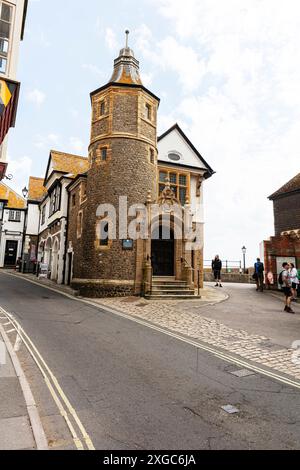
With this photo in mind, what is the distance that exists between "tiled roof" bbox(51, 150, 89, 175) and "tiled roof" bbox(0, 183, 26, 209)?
14.1 m

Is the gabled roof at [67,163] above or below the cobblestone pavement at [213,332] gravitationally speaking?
above

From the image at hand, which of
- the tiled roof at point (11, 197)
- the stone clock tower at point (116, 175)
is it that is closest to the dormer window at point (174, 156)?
the stone clock tower at point (116, 175)

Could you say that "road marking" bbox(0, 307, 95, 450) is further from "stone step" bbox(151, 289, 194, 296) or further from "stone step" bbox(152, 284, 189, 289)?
"stone step" bbox(152, 284, 189, 289)

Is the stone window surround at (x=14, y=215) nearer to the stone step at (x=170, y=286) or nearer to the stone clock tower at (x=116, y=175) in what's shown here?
the stone clock tower at (x=116, y=175)

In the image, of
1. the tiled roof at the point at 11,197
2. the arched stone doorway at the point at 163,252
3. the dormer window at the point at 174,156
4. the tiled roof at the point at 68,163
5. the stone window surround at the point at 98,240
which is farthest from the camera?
the tiled roof at the point at 11,197

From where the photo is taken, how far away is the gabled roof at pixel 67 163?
95.0 ft

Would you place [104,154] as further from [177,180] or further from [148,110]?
[177,180]

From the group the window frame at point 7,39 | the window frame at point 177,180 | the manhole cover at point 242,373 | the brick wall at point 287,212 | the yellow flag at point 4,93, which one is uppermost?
the window frame at point 7,39

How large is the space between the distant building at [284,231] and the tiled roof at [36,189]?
1073 inches

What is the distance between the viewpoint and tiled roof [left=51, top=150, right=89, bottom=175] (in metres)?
29.1

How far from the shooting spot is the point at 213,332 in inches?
361

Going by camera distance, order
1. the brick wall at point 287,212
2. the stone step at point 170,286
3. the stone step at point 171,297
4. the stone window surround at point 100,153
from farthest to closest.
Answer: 1. the brick wall at point 287,212
2. the stone window surround at point 100,153
3. the stone step at point 170,286
4. the stone step at point 171,297

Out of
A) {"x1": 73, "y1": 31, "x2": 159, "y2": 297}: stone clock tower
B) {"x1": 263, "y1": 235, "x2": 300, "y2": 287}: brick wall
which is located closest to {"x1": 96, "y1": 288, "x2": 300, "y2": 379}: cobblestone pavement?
{"x1": 73, "y1": 31, "x2": 159, "y2": 297}: stone clock tower
